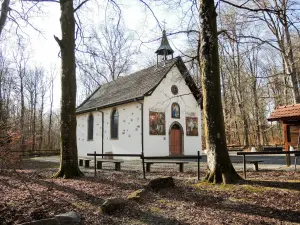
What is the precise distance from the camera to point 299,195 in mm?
6297

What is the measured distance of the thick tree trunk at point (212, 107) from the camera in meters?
7.76

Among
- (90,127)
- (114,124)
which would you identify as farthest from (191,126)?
(90,127)

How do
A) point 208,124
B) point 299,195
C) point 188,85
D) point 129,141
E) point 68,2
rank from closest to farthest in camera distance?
point 299,195
point 208,124
point 68,2
point 129,141
point 188,85

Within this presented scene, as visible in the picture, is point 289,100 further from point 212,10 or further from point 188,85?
point 212,10

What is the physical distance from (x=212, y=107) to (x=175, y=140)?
15.0m

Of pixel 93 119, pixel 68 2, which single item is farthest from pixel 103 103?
pixel 68 2

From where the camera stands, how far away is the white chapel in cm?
2100

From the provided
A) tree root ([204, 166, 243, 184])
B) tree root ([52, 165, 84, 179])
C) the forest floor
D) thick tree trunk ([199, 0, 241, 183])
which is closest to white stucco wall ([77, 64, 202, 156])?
tree root ([52, 165, 84, 179])

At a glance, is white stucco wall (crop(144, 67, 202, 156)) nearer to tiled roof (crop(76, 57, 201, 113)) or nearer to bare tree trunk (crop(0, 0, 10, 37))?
tiled roof (crop(76, 57, 201, 113))

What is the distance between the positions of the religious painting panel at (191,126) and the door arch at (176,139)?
79 cm

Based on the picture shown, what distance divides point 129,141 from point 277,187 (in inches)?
605

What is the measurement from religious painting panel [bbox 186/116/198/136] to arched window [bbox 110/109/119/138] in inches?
228

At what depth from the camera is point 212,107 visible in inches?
317

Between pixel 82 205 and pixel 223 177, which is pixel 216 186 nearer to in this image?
pixel 223 177
